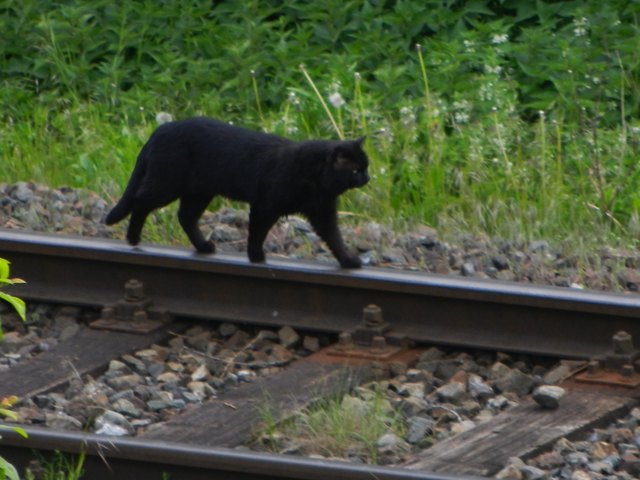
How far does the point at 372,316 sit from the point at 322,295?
305mm

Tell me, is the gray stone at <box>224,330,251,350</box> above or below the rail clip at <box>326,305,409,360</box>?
below

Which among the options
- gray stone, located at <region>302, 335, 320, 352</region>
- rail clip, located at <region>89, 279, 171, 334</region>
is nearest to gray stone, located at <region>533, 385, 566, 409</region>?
gray stone, located at <region>302, 335, 320, 352</region>

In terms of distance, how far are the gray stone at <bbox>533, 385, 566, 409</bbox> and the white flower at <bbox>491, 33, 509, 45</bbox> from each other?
3.86 meters

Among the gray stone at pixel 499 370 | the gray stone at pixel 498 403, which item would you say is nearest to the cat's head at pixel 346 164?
the gray stone at pixel 499 370

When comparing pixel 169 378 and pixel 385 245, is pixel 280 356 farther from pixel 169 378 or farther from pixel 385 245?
pixel 385 245

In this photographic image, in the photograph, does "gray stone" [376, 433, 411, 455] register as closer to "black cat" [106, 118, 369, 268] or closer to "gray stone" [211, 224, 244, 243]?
"black cat" [106, 118, 369, 268]

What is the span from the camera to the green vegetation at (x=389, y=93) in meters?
7.48

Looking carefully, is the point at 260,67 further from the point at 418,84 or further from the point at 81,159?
the point at 81,159

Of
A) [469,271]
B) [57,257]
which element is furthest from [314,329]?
[57,257]

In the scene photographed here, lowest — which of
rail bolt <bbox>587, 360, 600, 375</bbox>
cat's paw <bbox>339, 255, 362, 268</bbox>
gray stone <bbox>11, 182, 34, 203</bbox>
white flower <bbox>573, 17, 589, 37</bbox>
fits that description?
rail bolt <bbox>587, 360, 600, 375</bbox>

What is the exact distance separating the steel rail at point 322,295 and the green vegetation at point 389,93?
39.6 inches

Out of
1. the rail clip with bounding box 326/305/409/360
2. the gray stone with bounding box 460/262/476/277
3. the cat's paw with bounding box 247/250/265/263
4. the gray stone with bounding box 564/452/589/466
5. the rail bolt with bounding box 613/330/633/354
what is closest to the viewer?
the gray stone with bounding box 564/452/589/466

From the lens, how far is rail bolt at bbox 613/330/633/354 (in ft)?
18.1

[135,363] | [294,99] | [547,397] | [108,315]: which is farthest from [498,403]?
[294,99]
